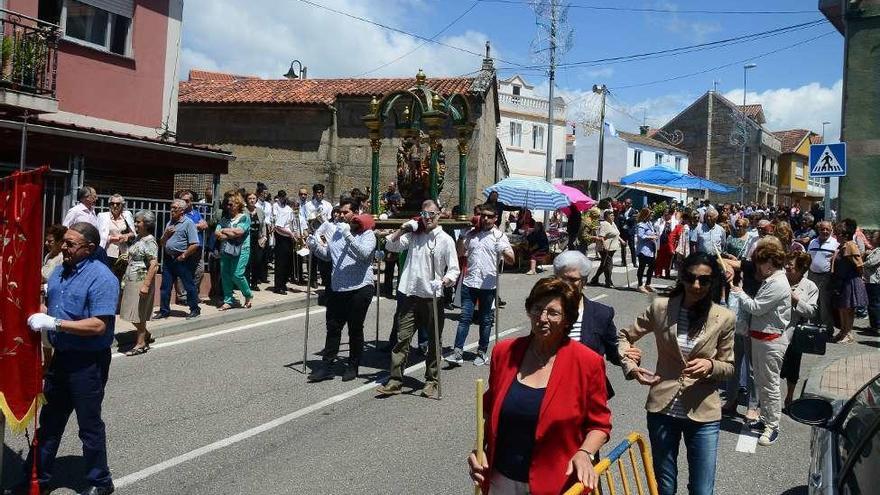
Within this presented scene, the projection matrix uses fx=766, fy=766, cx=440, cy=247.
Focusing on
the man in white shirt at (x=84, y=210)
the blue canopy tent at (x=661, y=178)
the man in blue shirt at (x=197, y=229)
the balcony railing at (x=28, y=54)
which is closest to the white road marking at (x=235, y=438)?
the man in white shirt at (x=84, y=210)

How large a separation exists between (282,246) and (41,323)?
29.9 feet

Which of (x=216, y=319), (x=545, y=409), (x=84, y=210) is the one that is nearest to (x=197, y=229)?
(x=216, y=319)

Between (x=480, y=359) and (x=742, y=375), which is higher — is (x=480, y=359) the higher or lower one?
the lower one

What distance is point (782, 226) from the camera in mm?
9008

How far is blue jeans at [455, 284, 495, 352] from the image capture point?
884 centimetres

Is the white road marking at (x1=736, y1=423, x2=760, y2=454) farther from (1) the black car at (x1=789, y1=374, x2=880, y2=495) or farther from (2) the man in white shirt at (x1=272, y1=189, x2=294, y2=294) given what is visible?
(2) the man in white shirt at (x1=272, y1=189, x2=294, y2=294)

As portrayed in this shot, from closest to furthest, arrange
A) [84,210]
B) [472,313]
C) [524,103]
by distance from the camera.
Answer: [472,313]
[84,210]
[524,103]

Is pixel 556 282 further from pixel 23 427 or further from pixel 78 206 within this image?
pixel 78 206

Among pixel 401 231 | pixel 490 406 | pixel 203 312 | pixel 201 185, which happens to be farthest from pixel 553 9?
pixel 490 406

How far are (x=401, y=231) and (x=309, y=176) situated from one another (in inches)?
599

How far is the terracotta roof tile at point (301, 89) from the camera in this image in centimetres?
2259

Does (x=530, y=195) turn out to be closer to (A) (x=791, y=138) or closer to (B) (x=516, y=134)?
(B) (x=516, y=134)

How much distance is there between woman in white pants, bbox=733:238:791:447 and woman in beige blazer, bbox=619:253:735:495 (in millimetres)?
1834

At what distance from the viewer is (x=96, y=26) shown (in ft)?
52.1
